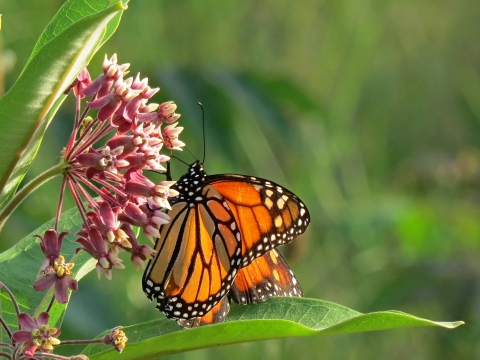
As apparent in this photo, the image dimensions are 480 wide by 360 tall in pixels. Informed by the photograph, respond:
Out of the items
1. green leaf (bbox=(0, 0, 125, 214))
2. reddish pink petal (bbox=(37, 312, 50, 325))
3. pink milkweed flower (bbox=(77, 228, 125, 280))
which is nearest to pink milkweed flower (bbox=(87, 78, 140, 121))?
green leaf (bbox=(0, 0, 125, 214))

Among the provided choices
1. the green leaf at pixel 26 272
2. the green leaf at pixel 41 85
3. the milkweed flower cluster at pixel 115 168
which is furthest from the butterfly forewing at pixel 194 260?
the green leaf at pixel 41 85

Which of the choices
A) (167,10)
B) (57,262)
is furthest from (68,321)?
(167,10)

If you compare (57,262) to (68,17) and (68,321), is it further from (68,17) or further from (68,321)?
(68,321)

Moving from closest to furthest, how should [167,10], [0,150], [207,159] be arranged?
[0,150] < [207,159] < [167,10]

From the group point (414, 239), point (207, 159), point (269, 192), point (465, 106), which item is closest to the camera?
point (269, 192)

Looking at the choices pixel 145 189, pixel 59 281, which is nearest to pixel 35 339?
pixel 59 281
